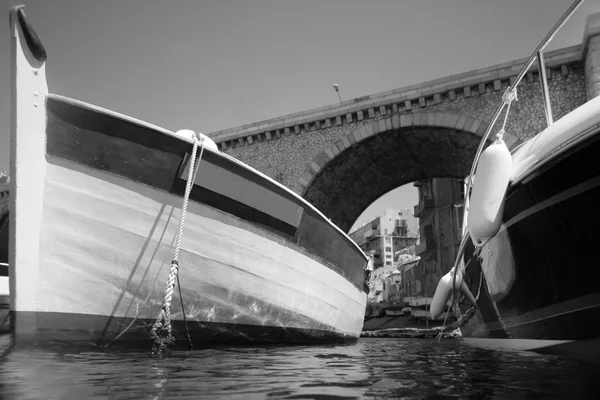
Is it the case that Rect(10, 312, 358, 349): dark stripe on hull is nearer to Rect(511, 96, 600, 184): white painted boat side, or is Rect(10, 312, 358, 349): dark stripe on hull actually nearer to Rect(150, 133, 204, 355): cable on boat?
Rect(150, 133, 204, 355): cable on boat

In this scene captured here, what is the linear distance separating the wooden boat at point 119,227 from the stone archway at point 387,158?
12133 mm

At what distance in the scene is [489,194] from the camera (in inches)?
133

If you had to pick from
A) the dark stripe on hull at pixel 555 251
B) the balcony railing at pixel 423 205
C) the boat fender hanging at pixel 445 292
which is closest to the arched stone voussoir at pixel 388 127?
the boat fender hanging at pixel 445 292

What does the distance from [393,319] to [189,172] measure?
74.3 feet

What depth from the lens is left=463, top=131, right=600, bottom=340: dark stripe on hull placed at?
9.75ft

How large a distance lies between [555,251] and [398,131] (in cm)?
1328

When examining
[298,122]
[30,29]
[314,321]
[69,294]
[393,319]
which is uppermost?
[298,122]

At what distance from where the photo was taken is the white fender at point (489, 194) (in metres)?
3.36

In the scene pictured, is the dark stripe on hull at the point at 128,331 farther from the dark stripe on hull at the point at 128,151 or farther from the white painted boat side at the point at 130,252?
the dark stripe on hull at the point at 128,151

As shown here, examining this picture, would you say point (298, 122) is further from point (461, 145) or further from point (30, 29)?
point (30, 29)

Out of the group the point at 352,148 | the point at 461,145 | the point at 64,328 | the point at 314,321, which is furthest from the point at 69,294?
the point at 461,145

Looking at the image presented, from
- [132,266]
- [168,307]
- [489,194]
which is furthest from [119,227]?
[489,194]

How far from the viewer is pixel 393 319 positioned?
2478cm

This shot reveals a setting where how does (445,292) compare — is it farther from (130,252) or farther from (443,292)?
(130,252)
